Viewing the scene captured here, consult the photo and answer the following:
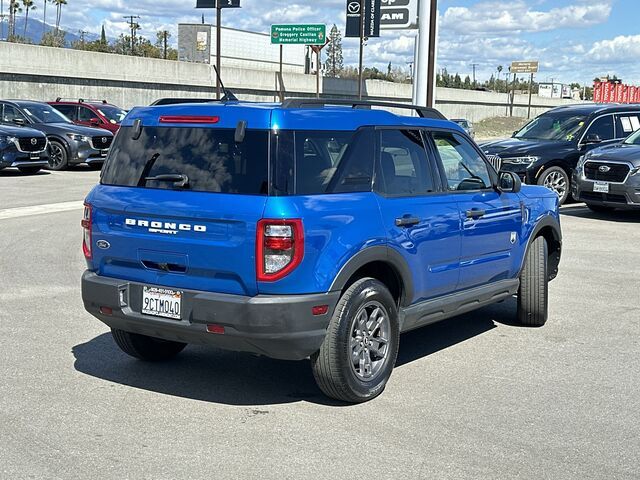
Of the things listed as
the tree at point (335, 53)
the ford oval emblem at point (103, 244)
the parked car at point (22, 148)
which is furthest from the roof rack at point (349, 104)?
the tree at point (335, 53)

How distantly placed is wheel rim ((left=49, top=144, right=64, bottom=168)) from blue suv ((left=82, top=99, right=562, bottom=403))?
17.8m

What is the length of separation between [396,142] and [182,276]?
1.83 meters

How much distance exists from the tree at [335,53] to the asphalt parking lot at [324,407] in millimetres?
86068

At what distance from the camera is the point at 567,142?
57.1 ft

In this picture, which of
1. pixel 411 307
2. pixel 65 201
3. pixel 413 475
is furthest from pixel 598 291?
pixel 65 201

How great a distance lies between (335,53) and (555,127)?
258ft

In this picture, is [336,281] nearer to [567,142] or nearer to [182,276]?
[182,276]

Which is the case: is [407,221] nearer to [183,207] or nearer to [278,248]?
[278,248]

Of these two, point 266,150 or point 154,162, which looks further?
point 154,162

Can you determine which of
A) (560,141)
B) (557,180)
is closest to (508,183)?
(557,180)

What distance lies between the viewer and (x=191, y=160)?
18.0ft

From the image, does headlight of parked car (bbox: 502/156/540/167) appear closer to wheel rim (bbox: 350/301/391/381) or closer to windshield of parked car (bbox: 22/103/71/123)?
wheel rim (bbox: 350/301/391/381)

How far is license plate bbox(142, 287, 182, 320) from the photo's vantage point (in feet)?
17.6

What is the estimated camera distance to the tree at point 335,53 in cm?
9331
